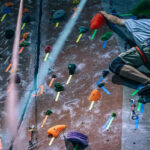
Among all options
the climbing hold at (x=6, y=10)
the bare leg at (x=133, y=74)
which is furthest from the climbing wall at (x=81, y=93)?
the climbing hold at (x=6, y=10)

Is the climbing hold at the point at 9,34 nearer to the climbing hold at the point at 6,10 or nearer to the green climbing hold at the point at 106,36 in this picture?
the climbing hold at the point at 6,10

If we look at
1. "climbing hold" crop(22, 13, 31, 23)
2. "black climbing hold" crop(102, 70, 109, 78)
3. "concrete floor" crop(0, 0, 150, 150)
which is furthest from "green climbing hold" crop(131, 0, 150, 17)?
"climbing hold" crop(22, 13, 31, 23)

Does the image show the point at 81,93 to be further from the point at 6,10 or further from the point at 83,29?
the point at 6,10

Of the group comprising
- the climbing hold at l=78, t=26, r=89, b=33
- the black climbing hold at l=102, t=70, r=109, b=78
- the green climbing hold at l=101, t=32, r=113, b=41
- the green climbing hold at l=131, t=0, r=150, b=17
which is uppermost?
the green climbing hold at l=131, t=0, r=150, b=17

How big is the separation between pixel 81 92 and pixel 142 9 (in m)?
3.45

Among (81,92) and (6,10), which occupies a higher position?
(6,10)

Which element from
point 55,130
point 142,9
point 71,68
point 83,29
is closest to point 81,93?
point 71,68

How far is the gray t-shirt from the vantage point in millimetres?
10062

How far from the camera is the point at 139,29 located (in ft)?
33.8

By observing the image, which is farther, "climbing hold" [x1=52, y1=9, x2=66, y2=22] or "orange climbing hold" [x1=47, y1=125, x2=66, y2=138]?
"climbing hold" [x1=52, y1=9, x2=66, y2=22]

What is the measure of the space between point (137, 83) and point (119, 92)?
0.55 meters

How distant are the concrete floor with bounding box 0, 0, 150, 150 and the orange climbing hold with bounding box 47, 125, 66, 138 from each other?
0.11 metres

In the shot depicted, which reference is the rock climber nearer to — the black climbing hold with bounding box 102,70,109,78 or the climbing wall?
the black climbing hold with bounding box 102,70,109,78

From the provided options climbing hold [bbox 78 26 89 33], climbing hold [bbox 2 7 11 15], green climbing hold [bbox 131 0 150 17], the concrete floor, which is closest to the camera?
the concrete floor
